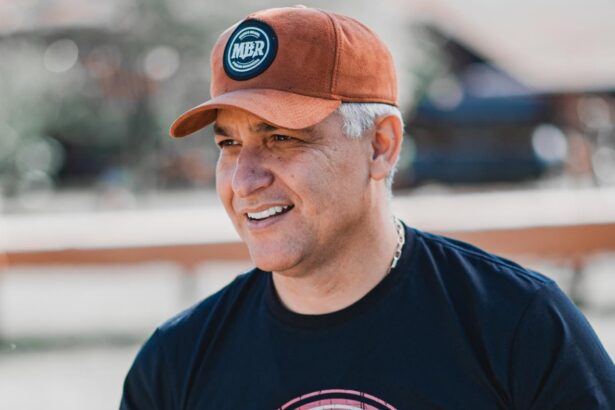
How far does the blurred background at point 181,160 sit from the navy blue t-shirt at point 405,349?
376 centimetres

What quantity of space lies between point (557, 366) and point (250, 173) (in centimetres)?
76

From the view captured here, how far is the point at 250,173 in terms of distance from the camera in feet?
6.62

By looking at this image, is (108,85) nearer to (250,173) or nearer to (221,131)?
(221,131)

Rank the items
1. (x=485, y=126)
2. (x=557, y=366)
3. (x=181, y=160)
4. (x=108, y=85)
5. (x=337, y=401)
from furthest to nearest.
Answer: (x=485, y=126) < (x=181, y=160) < (x=108, y=85) < (x=337, y=401) < (x=557, y=366)

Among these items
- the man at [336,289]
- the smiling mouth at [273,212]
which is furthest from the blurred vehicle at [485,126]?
the smiling mouth at [273,212]

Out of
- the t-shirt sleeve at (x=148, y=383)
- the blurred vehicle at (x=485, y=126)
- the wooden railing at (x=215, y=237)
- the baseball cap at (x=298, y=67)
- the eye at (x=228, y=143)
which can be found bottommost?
the t-shirt sleeve at (x=148, y=383)

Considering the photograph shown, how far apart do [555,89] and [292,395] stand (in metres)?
16.9

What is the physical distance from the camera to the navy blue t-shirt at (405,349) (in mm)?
1839

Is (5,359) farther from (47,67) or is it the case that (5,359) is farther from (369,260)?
(47,67)

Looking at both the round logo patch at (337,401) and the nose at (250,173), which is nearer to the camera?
the round logo patch at (337,401)

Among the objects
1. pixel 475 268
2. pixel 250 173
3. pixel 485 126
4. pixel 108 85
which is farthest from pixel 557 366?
pixel 485 126

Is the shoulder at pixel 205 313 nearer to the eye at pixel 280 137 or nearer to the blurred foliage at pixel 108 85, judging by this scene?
the eye at pixel 280 137

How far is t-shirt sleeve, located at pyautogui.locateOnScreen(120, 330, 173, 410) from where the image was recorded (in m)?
2.14

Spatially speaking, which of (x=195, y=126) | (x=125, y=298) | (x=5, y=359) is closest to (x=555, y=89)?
(x=125, y=298)
